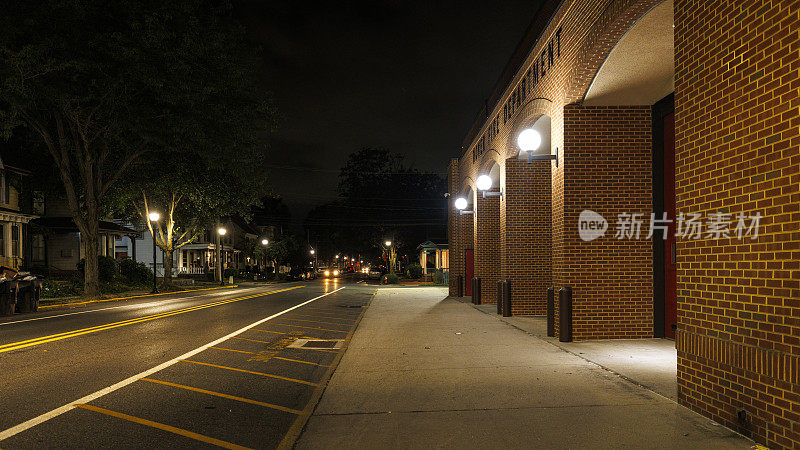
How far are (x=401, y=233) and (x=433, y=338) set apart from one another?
4706 centimetres

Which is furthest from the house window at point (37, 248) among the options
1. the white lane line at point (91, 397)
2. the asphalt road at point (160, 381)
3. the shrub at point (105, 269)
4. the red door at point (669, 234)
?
the red door at point (669, 234)

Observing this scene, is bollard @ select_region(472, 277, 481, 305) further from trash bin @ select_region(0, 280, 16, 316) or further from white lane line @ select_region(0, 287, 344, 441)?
trash bin @ select_region(0, 280, 16, 316)

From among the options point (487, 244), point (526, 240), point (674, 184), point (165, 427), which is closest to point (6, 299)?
point (165, 427)

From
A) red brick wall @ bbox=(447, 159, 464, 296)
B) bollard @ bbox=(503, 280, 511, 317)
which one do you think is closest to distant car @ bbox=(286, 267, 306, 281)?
red brick wall @ bbox=(447, 159, 464, 296)

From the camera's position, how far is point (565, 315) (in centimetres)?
945

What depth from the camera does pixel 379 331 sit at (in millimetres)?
11586

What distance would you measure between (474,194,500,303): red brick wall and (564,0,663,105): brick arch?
9164 mm

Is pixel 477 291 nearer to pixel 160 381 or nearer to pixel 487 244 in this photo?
pixel 487 244

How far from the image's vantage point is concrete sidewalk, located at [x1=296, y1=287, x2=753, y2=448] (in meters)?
4.42

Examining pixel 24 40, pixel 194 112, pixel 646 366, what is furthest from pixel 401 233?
pixel 646 366

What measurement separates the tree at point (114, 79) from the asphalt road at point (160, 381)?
10332mm

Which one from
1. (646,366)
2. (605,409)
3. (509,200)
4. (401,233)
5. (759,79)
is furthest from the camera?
(401,233)

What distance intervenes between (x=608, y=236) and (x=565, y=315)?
180 centimetres

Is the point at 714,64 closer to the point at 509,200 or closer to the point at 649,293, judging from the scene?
the point at 649,293
